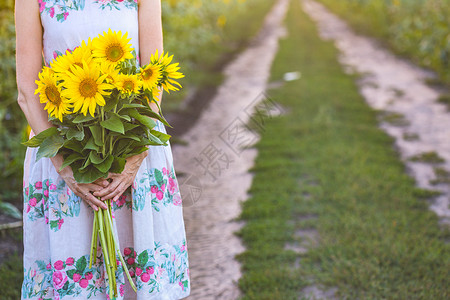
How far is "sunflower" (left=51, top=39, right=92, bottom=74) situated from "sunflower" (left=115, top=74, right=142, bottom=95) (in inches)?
4.2

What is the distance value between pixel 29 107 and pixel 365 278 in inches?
75.5

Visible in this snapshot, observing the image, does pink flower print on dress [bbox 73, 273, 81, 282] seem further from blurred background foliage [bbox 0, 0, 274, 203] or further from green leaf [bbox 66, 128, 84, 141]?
blurred background foliage [bbox 0, 0, 274, 203]

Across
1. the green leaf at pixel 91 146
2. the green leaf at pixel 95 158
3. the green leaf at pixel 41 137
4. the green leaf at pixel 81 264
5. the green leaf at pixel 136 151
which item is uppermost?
the green leaf at pixel 41 137

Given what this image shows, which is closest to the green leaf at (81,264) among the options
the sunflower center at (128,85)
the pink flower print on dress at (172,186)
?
the pink flower print on dress at (172,186)

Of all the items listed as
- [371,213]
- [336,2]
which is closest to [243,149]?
[371,213]

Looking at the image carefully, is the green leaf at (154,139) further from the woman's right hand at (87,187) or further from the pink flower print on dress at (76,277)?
the pink flower print on dress at (76,277)

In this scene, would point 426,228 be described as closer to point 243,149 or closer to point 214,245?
point 214,245

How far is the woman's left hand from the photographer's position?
147 cm

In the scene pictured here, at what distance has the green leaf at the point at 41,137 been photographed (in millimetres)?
1388

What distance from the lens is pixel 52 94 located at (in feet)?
4.42

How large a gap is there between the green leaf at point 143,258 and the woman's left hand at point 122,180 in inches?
8.4

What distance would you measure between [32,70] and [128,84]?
1.24ft

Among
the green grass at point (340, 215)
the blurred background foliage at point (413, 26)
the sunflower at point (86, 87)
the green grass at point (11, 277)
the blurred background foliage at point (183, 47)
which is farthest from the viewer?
the blurred background foliage at point (413, 26)

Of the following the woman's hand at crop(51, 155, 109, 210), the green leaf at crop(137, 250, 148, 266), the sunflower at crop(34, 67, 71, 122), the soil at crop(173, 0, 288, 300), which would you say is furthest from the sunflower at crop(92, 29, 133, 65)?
the soil at crop(173, 0, 288, 300)
